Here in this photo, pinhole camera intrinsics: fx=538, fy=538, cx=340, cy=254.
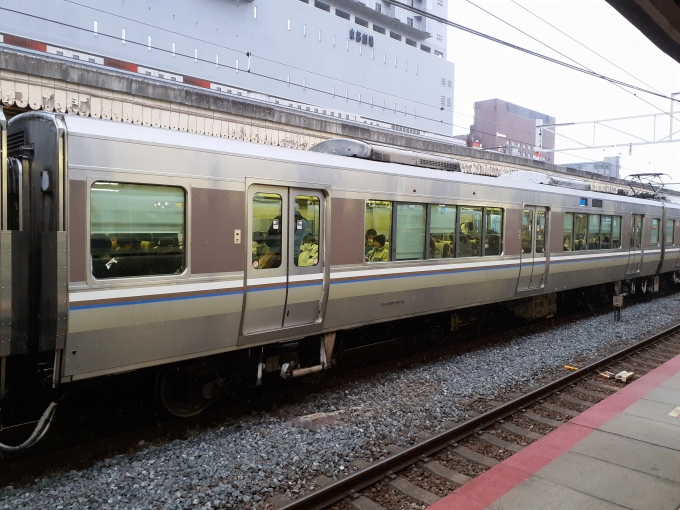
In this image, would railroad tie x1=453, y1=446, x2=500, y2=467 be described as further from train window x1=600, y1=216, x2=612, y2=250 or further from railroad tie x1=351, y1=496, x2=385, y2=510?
train window x1=600, y1=216, x2=612, y2=250

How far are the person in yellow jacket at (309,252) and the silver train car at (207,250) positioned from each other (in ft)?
0.07

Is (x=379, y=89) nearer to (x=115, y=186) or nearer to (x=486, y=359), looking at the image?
(x=486, y=359)

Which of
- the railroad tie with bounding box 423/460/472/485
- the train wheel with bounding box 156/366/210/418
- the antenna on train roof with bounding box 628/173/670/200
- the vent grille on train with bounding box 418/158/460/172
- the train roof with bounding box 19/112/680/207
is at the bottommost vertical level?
the railroad tie with bounding box 423/460/472/485

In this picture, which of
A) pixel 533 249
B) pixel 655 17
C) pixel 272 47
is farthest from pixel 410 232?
pixel 272 47

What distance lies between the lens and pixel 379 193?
7398 mm

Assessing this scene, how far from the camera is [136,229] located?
5043mm

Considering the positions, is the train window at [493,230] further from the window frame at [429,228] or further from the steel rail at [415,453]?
the steel rail at [415,453]

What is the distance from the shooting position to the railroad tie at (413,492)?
4497mm

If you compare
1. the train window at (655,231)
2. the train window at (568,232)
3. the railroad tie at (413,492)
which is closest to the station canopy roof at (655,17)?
the railroad tie at (413,492)

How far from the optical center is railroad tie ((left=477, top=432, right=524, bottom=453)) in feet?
18.5

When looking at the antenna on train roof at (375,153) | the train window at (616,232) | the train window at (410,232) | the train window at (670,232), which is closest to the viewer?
the antenna on train roof at (375,153)

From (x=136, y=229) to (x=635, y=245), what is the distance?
47.7ft

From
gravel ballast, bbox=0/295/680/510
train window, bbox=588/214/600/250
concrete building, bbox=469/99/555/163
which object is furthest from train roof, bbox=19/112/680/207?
concrete building, bbox=469/99/555/163

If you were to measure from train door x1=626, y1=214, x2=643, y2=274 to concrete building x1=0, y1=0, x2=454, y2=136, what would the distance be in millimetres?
9480
